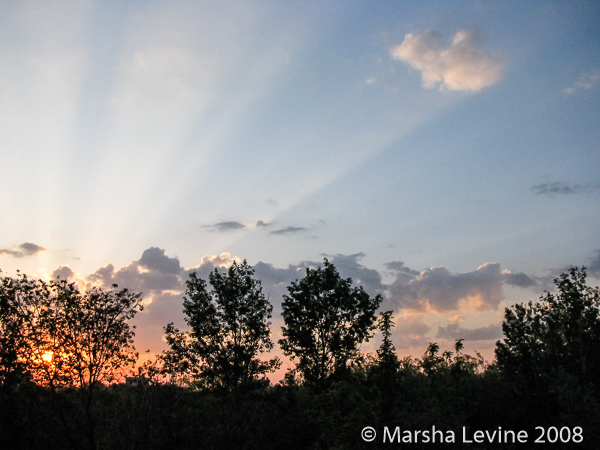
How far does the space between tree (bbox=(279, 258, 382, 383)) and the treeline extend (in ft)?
0.54

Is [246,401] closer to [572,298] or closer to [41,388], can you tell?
[41,388]

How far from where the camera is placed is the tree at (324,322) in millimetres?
62594

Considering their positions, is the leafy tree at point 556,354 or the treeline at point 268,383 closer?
the treeline at point 268,383

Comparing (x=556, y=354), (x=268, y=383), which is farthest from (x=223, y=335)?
(x=556, y=354)

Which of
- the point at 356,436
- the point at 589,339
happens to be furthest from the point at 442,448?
the point at 589,339

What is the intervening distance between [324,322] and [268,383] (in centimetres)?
1117

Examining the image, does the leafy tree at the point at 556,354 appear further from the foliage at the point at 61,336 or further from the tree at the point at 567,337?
the foliage at the point at 61,336

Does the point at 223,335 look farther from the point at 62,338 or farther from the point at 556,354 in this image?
the point at 556,354

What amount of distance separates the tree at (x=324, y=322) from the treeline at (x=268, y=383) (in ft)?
0.54

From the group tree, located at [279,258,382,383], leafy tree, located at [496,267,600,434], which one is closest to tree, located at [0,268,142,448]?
tree, located at [279,258,382,383]

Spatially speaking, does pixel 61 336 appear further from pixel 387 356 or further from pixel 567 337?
pixel 567 337

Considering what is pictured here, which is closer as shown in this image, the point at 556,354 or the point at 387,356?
the point at 387,356

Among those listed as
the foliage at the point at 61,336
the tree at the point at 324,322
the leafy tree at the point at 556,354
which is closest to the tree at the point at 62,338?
the foliage at the point at 61,336

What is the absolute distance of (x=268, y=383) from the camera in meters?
60.6
